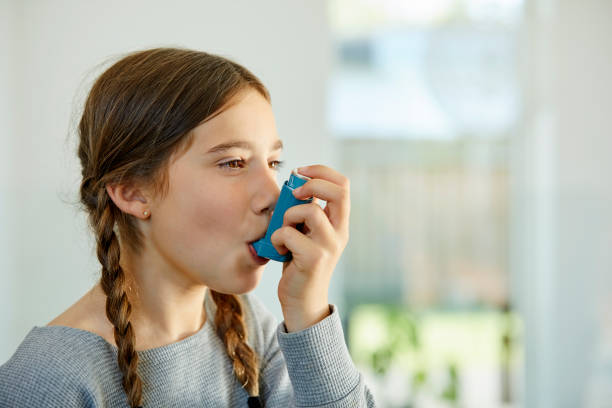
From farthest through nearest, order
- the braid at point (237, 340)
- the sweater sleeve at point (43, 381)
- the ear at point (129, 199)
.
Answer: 1. the braid at point (237, 340)
2. the ear at point (129, 199)
3. the sweater sleeve at point (43, 381)

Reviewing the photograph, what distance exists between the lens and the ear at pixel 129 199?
0.88 m

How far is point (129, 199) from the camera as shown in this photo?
89 cm

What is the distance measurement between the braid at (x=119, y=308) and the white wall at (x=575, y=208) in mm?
1574

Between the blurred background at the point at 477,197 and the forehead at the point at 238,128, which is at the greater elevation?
the forehead at the point at 238,128

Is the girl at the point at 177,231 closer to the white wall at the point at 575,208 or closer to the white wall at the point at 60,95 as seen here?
the white wall at the point at 60,95

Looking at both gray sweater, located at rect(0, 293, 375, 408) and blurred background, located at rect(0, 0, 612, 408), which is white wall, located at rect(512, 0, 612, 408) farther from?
gray sweater, located at rect(0, 293, 375, 408)

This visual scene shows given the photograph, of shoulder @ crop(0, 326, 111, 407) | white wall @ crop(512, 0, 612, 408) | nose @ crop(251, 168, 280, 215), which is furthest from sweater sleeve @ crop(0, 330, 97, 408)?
white wall @ crop(512, 0, 612, 408)

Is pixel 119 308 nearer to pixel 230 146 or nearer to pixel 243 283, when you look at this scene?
pixel 243 283

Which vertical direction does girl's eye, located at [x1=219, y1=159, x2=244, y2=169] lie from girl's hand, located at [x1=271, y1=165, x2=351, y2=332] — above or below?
above

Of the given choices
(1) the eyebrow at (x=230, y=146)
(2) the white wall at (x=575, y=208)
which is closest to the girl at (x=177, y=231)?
(1) the eyebrow at (x=230, y=146)

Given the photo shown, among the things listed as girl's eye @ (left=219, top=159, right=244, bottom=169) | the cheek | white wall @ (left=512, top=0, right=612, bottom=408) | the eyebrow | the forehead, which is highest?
the forehead

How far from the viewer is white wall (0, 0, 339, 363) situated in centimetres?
133

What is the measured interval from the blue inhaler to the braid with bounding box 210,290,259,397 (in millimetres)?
234

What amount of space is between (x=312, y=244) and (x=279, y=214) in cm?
7
